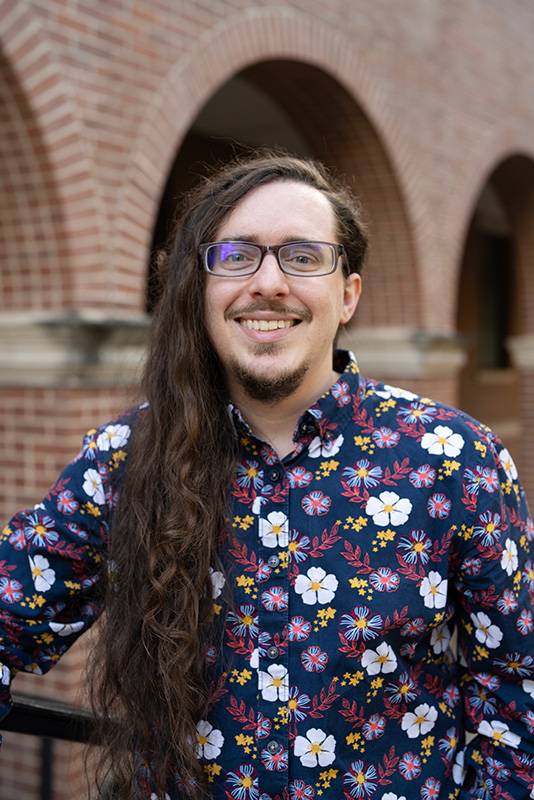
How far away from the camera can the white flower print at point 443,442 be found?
144 centimetres

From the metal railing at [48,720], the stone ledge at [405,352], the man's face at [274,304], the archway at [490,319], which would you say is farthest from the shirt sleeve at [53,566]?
the archway at [490,319]

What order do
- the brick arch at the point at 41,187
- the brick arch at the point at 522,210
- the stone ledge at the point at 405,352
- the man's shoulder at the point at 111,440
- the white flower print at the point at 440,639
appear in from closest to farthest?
the white flower print at the point at 440,639 < the man's shoulder at the point at 111,440 < the brick arch at the point at 41,187 < the stone ledge at the point at 405,352 < the brick arch at the point at 522,210

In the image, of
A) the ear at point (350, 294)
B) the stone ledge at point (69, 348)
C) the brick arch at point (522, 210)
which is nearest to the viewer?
the ear at point (350, 294)

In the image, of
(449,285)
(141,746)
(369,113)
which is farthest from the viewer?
(449,285)

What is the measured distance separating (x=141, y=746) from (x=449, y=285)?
5.40m

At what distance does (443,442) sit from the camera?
1.45 m

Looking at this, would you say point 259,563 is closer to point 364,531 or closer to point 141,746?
point 364,531

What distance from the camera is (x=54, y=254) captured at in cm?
355

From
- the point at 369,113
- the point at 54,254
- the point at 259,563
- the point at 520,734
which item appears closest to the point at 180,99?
the point at 54,254

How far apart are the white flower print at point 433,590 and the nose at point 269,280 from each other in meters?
0.57

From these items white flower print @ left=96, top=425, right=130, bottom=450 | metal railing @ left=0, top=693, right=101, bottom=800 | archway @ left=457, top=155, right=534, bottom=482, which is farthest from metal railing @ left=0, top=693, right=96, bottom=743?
archway @ left=457, top=155, right=534, bottom=482

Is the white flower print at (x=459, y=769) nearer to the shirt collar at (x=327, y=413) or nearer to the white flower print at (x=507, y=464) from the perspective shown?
the white flower print at (x=507, y=464)

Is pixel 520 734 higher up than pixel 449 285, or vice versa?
pixel 449 285

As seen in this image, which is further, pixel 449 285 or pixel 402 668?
pixel 449 285
